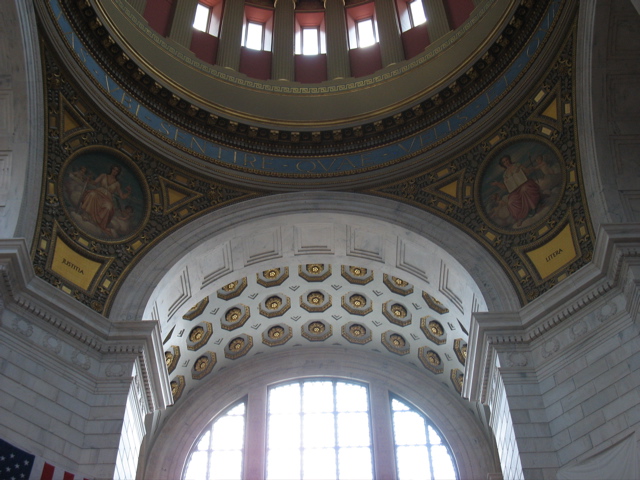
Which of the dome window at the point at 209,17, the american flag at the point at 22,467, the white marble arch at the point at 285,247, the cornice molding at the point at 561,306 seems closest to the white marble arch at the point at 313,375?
the white marble arch at the point at 285,247

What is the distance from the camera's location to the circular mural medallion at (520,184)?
13.7 metres

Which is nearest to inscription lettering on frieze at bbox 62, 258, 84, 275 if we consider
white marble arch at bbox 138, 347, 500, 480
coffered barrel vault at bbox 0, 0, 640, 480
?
coffered barrel vault at bbox 0, 0, 640, 480

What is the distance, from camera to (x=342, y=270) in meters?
16.7

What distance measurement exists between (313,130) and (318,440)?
24.7ft

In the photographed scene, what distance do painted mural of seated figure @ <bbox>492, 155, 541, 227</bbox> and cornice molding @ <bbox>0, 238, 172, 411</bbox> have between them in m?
7.08

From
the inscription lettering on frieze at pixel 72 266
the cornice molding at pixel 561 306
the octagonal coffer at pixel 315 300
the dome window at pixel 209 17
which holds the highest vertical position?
the dome window at pixel 209 17

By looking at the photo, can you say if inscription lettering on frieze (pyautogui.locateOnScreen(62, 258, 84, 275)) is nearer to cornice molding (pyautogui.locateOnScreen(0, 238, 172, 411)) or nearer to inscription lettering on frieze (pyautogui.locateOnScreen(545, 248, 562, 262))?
cornice molding (pyautogui.locateOnScreen(0, 238, 172, 411))

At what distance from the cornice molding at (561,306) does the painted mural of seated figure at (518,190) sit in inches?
87.7

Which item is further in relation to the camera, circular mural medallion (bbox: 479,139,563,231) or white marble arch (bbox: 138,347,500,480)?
white marble arch (bbox: 138,347,500,480)

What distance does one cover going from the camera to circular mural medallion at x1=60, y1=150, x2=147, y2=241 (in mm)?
13562

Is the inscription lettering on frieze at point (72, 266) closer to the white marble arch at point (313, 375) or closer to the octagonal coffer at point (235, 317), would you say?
the octagonal coffer at point (235, 317)

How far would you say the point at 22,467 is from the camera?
9664mm

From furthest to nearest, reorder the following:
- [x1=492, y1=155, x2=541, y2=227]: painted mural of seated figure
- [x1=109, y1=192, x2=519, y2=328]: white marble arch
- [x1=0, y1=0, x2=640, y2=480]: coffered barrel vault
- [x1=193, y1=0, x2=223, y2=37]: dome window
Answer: [x1=193, y1=0, x2=223, y2=37]: dome window
[x1=492, y1=155, x2=541, y2=227]: painted mural of seated figure
[x1=109, y1=192, x2=519, y2=328]: white marble arch
[x1=0, y1=0, x2=640, y2=480]: coffered barrel vault

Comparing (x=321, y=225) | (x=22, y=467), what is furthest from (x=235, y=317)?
(x=22, y=467)
